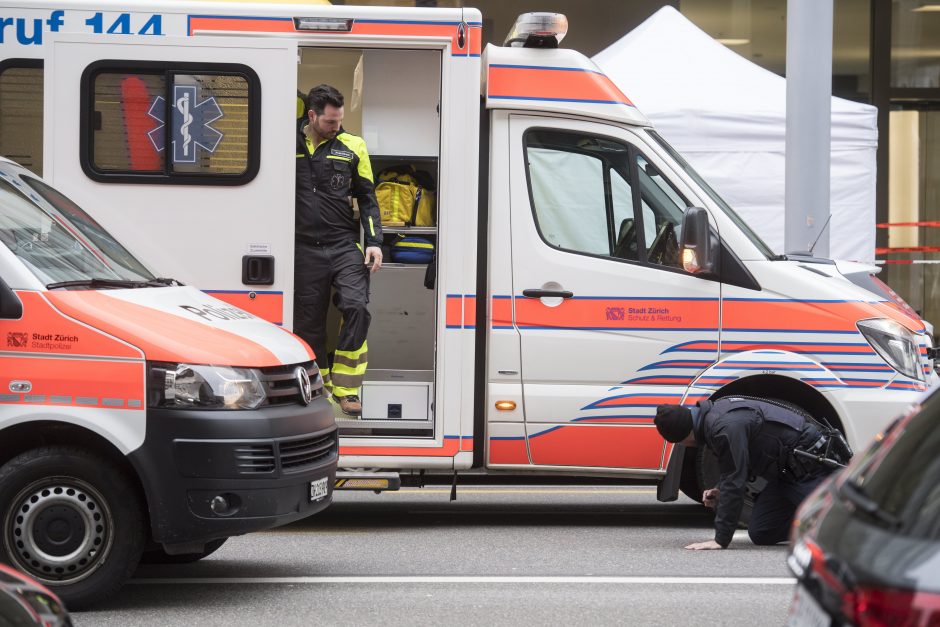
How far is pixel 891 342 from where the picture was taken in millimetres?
8141

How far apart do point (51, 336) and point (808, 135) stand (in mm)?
7922

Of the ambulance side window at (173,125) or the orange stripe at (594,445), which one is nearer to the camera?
the ambulance side window at (173,125)

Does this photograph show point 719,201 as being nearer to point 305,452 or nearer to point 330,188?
point 330,188

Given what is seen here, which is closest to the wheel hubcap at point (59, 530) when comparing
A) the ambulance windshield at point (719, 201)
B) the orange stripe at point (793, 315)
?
the orange stripe at point (793, 315)

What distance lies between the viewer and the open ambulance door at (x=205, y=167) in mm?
8125

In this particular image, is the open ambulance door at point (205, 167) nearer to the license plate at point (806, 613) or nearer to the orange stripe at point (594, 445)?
the orange stripe at point (594, 445)

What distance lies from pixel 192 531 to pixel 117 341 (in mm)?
882

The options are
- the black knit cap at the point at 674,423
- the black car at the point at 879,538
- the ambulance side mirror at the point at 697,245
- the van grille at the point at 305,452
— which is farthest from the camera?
the ambulance side mirror at the point at 697,245

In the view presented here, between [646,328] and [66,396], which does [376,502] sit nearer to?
[646,328]

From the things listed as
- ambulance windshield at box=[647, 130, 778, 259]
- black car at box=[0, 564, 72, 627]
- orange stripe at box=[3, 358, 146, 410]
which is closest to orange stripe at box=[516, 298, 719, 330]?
ambulance windshield at box=[647, 130, 778, 259]

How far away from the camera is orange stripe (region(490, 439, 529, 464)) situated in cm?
823

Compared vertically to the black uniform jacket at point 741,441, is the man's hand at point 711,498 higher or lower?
lower

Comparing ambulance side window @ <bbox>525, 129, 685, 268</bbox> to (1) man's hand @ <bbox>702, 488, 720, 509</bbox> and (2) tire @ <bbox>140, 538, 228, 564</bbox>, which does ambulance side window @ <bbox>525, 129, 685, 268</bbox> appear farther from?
(2) tire @ <bbox>140, 538, 228, 564</bbox>

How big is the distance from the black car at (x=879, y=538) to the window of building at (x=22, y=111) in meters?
6.37
